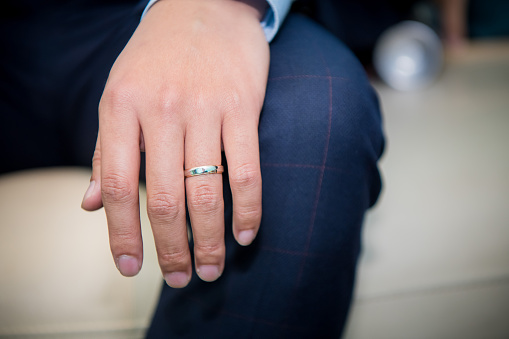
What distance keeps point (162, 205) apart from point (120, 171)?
43mm

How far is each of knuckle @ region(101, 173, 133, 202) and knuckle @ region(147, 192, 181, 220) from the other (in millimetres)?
20

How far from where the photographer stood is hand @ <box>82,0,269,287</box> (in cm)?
29

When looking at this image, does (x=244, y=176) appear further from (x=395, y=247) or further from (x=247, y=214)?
(x=395, y=247)

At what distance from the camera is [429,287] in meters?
0.50

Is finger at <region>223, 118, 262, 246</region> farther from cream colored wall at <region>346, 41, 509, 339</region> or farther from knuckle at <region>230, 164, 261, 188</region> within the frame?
cream colored wall at <region>346, 41, 509, 339</region>

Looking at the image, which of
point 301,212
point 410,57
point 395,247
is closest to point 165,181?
point 301,212

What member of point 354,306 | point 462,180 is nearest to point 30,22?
point 354,306

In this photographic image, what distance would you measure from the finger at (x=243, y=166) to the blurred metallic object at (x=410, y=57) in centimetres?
84

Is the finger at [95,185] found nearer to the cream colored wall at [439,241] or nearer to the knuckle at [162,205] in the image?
the knuckle at [162,205]

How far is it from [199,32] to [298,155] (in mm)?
144

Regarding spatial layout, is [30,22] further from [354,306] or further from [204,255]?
[354,306]

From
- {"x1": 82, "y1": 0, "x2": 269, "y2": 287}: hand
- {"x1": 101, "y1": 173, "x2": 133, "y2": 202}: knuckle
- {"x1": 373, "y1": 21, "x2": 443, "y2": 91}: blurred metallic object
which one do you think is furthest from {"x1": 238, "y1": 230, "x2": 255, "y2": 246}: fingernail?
{"x1": 373, "y1": 21, "x2": 443, "y2": 91}: blurred metallic object

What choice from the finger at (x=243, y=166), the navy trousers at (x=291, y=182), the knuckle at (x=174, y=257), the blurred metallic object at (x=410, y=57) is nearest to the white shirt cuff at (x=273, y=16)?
the navy trousers at (x=291, y=182)

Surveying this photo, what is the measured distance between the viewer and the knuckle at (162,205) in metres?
0.29
